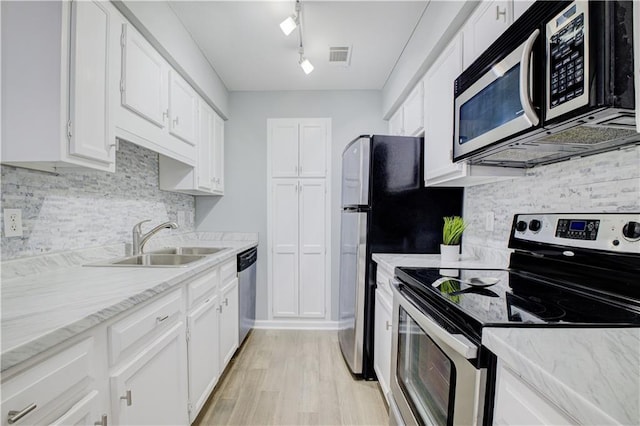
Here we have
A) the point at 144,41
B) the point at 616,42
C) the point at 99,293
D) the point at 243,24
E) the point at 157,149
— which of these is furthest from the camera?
the point at 243,24

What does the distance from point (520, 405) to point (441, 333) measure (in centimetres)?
29

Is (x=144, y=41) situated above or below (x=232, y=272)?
above

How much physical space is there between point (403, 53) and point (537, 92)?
1.75 metres

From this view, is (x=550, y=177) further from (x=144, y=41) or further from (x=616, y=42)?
(x=144, y=41)

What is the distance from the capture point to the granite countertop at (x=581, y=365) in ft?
1.44

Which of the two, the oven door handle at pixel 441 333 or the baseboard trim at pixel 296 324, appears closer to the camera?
the oven door handle at pixel 441 333

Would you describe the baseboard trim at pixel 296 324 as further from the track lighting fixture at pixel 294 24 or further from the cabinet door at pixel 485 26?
the cabinet door at pixel 485 26

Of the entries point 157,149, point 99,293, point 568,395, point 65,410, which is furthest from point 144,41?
point 568,395

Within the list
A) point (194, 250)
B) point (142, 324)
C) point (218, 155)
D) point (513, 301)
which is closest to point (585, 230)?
point (513, 301)

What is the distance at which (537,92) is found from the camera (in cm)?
88

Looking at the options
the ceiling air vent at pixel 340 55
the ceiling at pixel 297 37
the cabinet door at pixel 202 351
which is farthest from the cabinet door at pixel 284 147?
the cabinet door at pixel 202 351

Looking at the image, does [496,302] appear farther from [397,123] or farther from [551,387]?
[397,123]

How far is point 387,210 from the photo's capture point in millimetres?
2037

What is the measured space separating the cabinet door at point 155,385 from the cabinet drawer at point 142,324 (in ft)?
0.18
